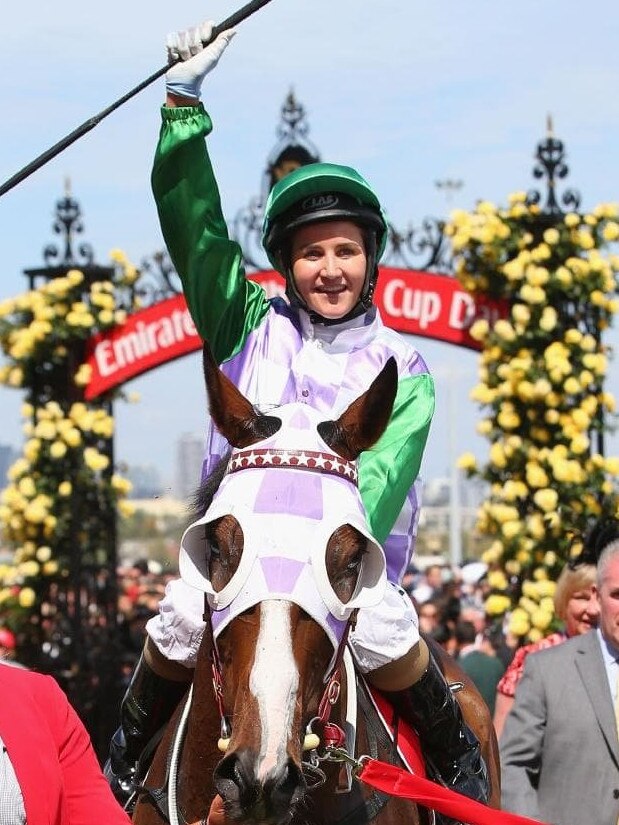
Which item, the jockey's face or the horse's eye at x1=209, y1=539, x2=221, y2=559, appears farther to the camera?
the jockey's face

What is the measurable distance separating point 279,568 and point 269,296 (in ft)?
22.5

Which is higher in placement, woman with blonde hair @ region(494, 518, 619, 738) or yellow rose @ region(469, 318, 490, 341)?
yellow rose @ region(469, 318, 490, 341)

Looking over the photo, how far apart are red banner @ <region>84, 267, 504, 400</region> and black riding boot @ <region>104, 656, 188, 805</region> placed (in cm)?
554

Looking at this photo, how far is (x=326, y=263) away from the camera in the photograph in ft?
13.8

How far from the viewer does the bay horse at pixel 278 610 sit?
299cm

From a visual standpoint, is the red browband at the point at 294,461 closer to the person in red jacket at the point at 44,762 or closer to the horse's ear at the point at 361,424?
the horse's ear at the point at 361,424

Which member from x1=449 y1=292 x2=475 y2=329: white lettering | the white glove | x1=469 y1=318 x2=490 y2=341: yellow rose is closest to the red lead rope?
the white glove

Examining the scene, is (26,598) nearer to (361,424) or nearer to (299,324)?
(299,324)

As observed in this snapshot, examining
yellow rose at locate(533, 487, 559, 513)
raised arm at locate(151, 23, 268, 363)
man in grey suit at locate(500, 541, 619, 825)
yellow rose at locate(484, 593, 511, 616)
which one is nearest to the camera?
raised arm at locate(151, 23, 268, 363)

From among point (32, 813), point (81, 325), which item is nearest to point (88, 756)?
point (32, 813)

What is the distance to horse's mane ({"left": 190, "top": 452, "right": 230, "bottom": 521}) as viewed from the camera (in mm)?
3559

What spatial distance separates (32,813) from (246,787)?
1.47ft

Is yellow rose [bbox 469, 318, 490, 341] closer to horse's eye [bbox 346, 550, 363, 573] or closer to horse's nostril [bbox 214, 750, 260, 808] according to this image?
horse's eye [bbox 346, 550, 363, 573]

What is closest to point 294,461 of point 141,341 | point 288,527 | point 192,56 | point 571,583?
point 288,527
